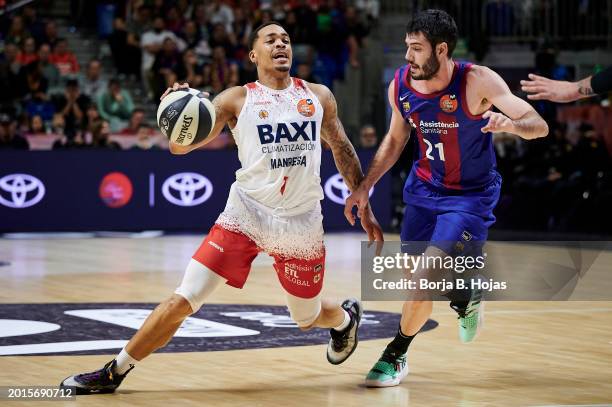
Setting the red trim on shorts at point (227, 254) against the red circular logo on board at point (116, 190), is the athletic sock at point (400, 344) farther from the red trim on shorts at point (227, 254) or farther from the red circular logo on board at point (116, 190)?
the red circular logo on board at point (116, 190)

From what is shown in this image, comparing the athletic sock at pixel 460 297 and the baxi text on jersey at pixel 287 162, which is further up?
the baxi text on jersey at pixel 287 162

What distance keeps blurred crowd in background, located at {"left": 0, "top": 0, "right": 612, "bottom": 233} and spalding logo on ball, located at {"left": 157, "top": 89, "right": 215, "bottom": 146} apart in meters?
11.4

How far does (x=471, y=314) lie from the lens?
7.64 metres

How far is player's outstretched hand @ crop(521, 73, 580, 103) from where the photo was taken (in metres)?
6.67

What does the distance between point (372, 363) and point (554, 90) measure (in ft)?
7.78

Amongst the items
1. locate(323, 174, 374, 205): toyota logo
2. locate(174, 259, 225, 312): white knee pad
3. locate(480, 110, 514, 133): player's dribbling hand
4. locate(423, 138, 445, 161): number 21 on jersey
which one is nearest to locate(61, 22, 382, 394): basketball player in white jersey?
locate(174, 259, 225, 312): white knee pad

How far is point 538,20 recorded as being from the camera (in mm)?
23859

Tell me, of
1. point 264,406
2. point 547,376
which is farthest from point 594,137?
point 264,406

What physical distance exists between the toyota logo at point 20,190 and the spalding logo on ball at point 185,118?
441 inches

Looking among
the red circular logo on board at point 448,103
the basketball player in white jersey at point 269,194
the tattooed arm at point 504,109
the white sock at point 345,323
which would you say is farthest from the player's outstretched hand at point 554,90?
the white sock at point 345,323

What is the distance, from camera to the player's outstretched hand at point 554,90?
667 cm

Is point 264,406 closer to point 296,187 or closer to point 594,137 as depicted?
point 296,187

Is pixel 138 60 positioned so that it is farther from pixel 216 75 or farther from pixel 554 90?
pixel 554 90

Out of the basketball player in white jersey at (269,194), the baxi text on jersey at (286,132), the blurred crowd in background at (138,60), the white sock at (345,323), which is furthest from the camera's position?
the blurred crowd in background at (138,60)
